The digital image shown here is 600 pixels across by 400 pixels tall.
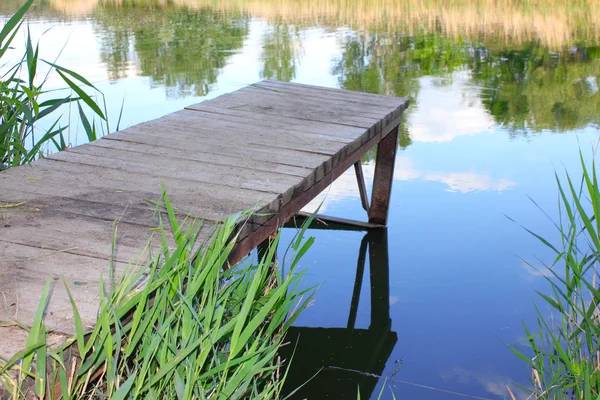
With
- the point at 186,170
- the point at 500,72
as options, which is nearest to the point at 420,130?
the point at 500,72

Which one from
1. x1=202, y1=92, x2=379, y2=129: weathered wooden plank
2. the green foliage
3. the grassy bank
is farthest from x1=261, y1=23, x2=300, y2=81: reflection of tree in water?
the green foliage

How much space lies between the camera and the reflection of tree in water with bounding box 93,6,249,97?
931 cm

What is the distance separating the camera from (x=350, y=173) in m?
5.80

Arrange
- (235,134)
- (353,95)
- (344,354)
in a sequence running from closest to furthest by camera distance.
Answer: (344,354) → (235,134) → (353,95)

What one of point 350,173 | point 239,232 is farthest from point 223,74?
point 239,232

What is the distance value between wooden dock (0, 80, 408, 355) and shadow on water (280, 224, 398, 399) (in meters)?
0.80

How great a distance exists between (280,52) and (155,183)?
27.5 feet

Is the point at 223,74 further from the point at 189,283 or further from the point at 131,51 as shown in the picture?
the point at 189,283


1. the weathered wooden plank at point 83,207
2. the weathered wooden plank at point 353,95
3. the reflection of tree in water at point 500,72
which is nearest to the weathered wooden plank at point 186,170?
the weathered wooden plank at point 83,207

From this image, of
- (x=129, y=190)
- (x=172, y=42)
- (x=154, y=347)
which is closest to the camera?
(x=154, y=347)

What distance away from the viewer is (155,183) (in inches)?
104

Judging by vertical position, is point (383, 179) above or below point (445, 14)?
below

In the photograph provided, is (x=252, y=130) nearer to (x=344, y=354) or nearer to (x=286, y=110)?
(x=286, y=110)

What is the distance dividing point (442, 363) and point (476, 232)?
1544mm
